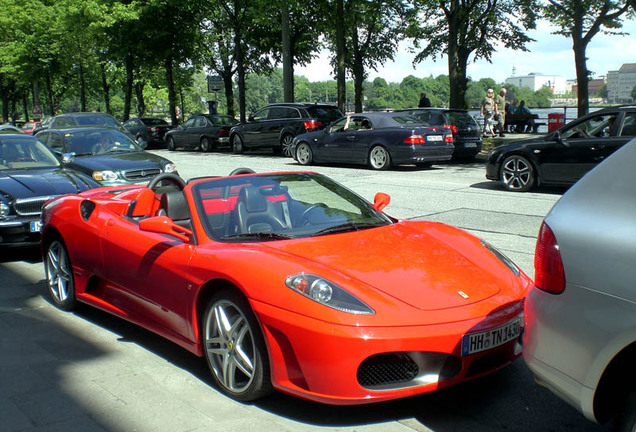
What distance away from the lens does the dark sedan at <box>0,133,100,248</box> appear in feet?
24.8

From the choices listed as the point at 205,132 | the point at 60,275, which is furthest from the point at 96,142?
the point at 205,132

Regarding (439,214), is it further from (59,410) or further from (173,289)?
(59,410)

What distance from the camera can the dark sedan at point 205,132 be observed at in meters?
26.6

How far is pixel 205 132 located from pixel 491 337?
24573 millimetres

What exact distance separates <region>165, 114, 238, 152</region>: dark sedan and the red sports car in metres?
21.5

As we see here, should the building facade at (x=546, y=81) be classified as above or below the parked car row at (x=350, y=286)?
above

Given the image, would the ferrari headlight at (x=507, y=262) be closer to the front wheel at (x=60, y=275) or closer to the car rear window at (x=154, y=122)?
the front wheel at (x=60, y=275)

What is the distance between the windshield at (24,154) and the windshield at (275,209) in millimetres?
5392

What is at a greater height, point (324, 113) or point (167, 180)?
point (324, 113)

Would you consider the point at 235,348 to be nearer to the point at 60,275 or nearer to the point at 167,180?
the point at 167,180

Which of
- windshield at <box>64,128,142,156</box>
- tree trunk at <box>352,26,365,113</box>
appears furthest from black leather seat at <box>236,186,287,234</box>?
tree trunk at <box>352,26,365,113</box>

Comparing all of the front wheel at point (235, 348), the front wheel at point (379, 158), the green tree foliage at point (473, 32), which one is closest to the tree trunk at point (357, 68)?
the green tree foliage at point (473, 32)

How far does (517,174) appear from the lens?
1255cm

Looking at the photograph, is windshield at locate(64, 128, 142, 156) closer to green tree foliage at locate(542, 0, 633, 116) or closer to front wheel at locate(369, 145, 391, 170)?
front wheel at locate(369, 145, 391, 170)
